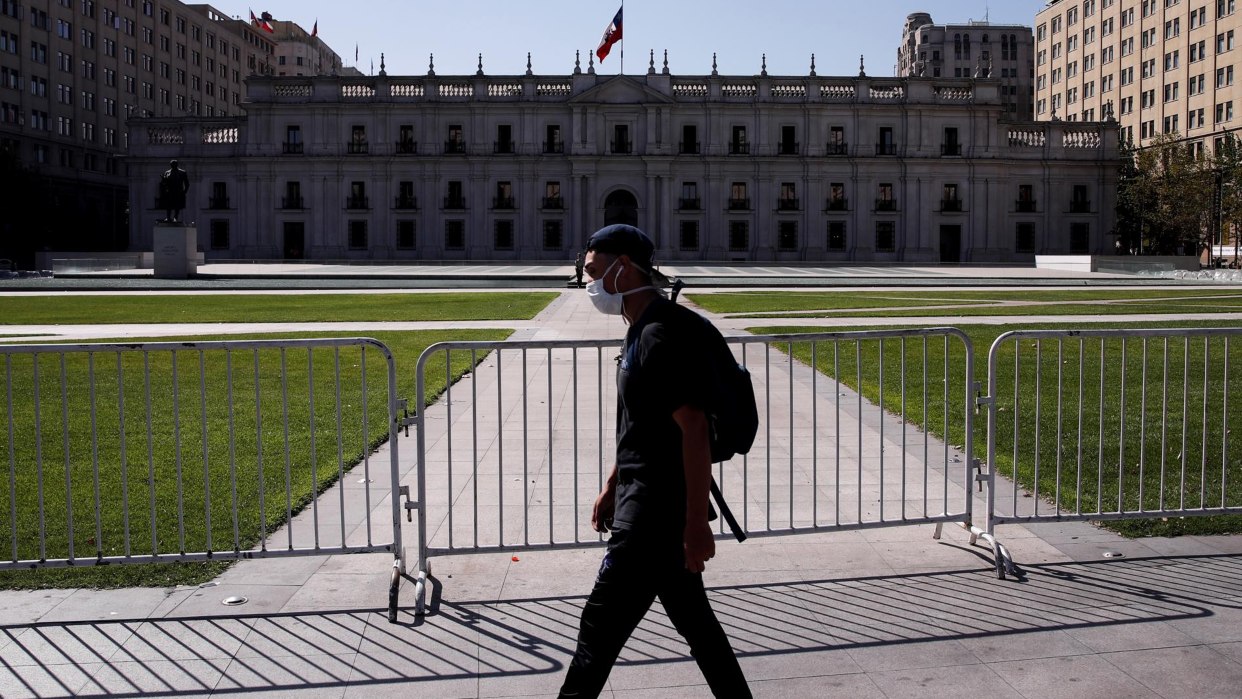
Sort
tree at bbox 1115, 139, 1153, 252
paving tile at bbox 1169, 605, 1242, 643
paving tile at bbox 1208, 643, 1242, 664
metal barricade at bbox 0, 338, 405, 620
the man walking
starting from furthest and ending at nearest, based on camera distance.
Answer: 1. tree at bbox 1115, 139, 1153, 252
2. metal barricade at bbox 0, 338, 405, 620
3. paving tile at bbox 1169, 605, 1242, 643
4. paving tile at bbox 1208, 643, 1242, 664
5. the man walking

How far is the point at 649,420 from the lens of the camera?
12.4ft

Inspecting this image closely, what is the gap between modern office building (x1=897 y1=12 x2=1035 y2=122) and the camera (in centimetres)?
13800

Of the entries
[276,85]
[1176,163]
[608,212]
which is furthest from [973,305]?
[276,85]

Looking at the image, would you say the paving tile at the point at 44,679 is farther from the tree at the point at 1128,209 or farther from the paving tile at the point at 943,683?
the tree at the point at 1128,209

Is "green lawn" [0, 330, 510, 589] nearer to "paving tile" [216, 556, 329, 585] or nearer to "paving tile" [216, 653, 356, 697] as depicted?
"paving tile" [216, 556, 329, 585]

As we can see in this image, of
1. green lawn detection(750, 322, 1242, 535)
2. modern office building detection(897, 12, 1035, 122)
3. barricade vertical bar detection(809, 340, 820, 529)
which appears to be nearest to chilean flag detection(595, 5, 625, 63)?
green lawn detection(750, 322, 1242, 535)

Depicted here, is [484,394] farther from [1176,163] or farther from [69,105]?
[69,105]

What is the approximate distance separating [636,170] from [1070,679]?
248ft

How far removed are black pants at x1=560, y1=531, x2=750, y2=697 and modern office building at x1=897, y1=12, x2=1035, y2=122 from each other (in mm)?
142183

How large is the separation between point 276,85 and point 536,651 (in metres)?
81.3

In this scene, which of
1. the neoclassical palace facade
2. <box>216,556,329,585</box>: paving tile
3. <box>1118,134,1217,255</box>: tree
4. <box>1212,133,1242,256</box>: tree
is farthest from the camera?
the neoclassical palace facade

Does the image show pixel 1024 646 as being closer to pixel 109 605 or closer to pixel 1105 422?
pixel 109 605

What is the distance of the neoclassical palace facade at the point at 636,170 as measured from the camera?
7875cm

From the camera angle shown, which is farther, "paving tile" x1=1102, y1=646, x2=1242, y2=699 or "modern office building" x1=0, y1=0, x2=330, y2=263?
"modern office building" x1=0, y1=0, x2=330, y2=263
